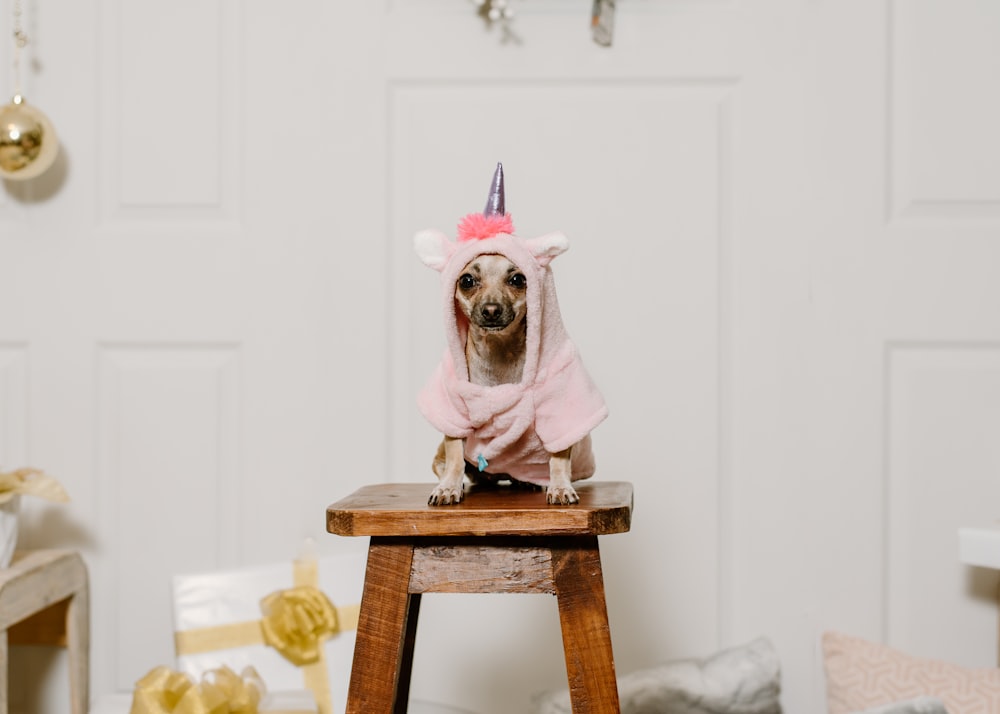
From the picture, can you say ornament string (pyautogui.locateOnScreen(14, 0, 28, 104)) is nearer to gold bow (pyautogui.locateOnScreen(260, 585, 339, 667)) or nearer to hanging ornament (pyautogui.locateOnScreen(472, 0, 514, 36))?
hanging ornament (pyautogui.locateOnScreen(472, 0, 514, 36))

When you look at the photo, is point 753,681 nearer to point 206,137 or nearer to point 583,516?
point 583,516

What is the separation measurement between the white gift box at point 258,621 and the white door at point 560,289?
0.39 ft

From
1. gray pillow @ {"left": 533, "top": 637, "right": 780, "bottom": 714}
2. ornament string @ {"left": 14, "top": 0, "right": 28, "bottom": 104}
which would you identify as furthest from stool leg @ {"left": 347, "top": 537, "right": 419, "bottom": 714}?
ornament string @ {"left": 14, "top": 0, "right": 28, "bottom": 104}

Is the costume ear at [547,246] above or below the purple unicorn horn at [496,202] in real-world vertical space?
below

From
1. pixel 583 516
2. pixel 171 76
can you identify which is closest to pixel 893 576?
pixel 583 516

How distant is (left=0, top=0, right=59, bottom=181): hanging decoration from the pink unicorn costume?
0.78m

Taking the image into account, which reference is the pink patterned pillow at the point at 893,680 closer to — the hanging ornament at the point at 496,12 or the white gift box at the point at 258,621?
the white gift box at the point at 258,621

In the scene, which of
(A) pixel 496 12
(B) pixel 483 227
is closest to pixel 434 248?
(B) pixel 483 227

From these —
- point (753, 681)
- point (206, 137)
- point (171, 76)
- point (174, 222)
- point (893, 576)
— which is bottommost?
point (753, 681)

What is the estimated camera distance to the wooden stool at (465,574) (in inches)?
39.9

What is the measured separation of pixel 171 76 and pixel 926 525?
4.74 ft

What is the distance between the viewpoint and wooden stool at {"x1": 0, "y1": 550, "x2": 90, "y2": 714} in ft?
4.71

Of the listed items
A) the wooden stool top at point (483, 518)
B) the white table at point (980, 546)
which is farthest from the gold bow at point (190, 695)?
the white table at point (980, 546)

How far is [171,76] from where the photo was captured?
165 cm
